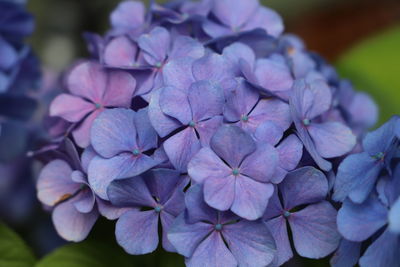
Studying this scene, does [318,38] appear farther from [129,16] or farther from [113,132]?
[113,132]

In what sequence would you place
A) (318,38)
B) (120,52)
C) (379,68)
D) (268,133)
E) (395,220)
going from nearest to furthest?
(395,220), (268,133), (120,52), (379,68), (318,38)

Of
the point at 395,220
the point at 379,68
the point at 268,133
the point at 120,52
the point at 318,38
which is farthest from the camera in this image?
the point at 318,38

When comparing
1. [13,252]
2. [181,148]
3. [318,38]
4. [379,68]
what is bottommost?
[318,38]

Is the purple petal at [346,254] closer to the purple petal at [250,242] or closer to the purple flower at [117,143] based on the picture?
the purple petal at [250,242]

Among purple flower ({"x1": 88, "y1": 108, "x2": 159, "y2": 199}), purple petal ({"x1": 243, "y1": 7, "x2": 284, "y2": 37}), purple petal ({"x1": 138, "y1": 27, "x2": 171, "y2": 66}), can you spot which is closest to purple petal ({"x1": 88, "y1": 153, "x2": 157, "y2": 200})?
purple flower ({"x1": 88, "y1": 108, "x2": 159, "y2": 199})

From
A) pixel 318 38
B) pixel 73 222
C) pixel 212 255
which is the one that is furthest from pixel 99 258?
pixel 318 38

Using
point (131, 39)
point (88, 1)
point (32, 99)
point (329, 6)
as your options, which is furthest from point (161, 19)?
point (329, 6)
